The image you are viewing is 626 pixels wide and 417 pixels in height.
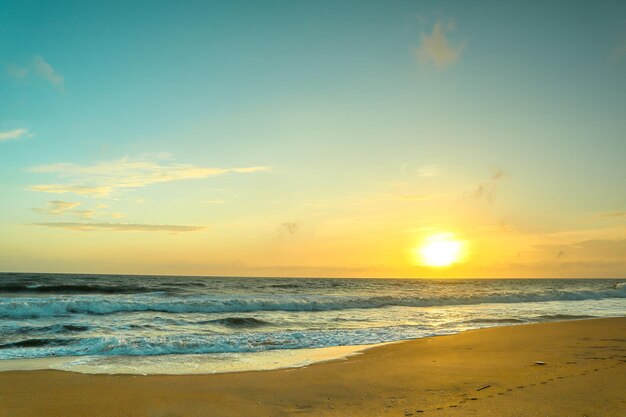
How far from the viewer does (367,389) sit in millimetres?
8211

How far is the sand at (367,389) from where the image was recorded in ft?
22.3

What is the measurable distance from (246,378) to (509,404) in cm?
491

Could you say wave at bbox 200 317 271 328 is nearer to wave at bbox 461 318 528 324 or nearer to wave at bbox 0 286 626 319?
wave at bbox 0 286 626 319

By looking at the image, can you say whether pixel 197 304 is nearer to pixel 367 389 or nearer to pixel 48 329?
pixel 48 329

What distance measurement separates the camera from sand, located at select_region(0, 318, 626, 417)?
6.79 meters

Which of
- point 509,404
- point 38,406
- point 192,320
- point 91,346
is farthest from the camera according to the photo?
point 192,320

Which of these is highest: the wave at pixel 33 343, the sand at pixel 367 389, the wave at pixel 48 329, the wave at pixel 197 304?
the sand at pixel 367 389

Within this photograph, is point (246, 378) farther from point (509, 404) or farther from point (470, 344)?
point (470, 344)

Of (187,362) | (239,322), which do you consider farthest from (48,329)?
(187,362)

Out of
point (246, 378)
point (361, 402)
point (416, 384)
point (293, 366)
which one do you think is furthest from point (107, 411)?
point (416, 384)

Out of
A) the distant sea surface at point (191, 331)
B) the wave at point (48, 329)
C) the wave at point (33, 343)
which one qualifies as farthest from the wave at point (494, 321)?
the wave at point (33, 343)

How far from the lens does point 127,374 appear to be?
31.7 feet

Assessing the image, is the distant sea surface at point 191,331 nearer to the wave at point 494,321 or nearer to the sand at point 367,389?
the wave at point 494,321

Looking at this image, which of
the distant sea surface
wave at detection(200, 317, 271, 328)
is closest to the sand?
the distant sea surface
